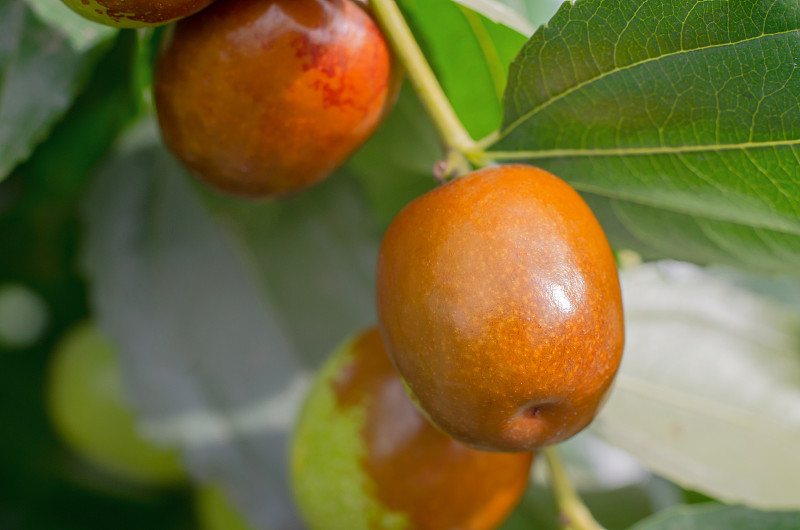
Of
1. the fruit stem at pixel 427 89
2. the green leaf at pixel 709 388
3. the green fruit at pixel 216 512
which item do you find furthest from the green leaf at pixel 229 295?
the fruit stem at pixel 427 89

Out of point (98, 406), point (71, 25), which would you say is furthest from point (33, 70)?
point (98, 406)

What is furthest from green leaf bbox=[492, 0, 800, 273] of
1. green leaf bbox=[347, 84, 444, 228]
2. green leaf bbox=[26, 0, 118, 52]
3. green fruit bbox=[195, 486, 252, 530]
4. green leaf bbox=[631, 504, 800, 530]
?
green fruit bbox=[195, 486, 252, 530]

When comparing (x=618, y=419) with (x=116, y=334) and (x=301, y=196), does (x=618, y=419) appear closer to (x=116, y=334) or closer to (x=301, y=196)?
(x=301, y=196)

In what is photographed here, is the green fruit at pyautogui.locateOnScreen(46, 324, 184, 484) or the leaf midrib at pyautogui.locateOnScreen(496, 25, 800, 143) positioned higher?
the leaf midrib at pyautogui.locateOnScreen(496, 25, 800, 143)

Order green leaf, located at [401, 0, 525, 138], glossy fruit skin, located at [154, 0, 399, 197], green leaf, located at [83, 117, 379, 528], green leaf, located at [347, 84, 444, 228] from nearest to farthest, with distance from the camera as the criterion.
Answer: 1. glossy fruit skin, located at [154, 0, 399, 197]
2. green leaf, located at [401, 0, 525, 138]
3. green leaf, located at [347, 84, 444, 228]
4. green leaf, located at [83, 117, 379, 528]

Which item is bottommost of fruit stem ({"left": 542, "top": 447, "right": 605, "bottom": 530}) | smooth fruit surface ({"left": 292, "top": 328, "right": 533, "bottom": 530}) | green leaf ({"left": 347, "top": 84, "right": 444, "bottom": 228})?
fruit stem ({"left": 542, "top": 447, "right": 605, "bottom": 530})

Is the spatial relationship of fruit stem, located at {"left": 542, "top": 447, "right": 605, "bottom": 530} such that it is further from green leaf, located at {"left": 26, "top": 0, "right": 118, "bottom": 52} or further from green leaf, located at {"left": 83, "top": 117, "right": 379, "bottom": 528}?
green leaf, located at {"left": 26, "top": 0, "right": 118, "bottom": 52}

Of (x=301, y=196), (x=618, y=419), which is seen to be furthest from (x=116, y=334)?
(x=618, y=419)
